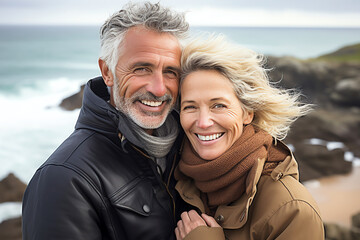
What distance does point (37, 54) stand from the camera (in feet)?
108

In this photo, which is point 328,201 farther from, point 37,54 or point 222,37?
point 37,54

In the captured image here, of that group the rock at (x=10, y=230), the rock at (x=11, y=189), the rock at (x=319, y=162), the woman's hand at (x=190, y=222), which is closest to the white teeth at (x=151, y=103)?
the woman's hand at (x=190, y=222)

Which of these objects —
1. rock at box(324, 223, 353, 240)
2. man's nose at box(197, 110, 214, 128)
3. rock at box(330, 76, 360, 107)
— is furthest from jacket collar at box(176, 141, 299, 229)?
rock at box(330, 76, 360, 107)

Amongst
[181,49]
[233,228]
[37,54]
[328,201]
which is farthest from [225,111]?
[37,54]

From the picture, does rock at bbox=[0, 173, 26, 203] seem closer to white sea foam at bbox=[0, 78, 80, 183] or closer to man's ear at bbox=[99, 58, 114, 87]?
white sea foam at bbox=[0, 78, 80, 183]

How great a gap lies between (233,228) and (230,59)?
103 cm

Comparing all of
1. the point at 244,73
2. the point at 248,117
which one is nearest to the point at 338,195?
the point at 248,117

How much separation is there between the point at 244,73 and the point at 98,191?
1162mm

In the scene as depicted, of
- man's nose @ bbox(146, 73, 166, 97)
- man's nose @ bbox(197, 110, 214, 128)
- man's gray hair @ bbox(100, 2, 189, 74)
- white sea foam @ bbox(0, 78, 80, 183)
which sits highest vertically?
man's gray hair @ bbox(100, 2, 189, 74)

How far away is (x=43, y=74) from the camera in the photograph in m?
25.4

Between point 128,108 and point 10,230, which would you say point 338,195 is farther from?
point 128,108

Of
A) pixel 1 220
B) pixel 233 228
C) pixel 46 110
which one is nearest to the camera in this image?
pixel 233 228

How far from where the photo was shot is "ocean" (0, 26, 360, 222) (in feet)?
49.7

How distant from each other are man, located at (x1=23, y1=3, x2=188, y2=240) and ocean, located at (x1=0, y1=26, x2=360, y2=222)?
395mm
